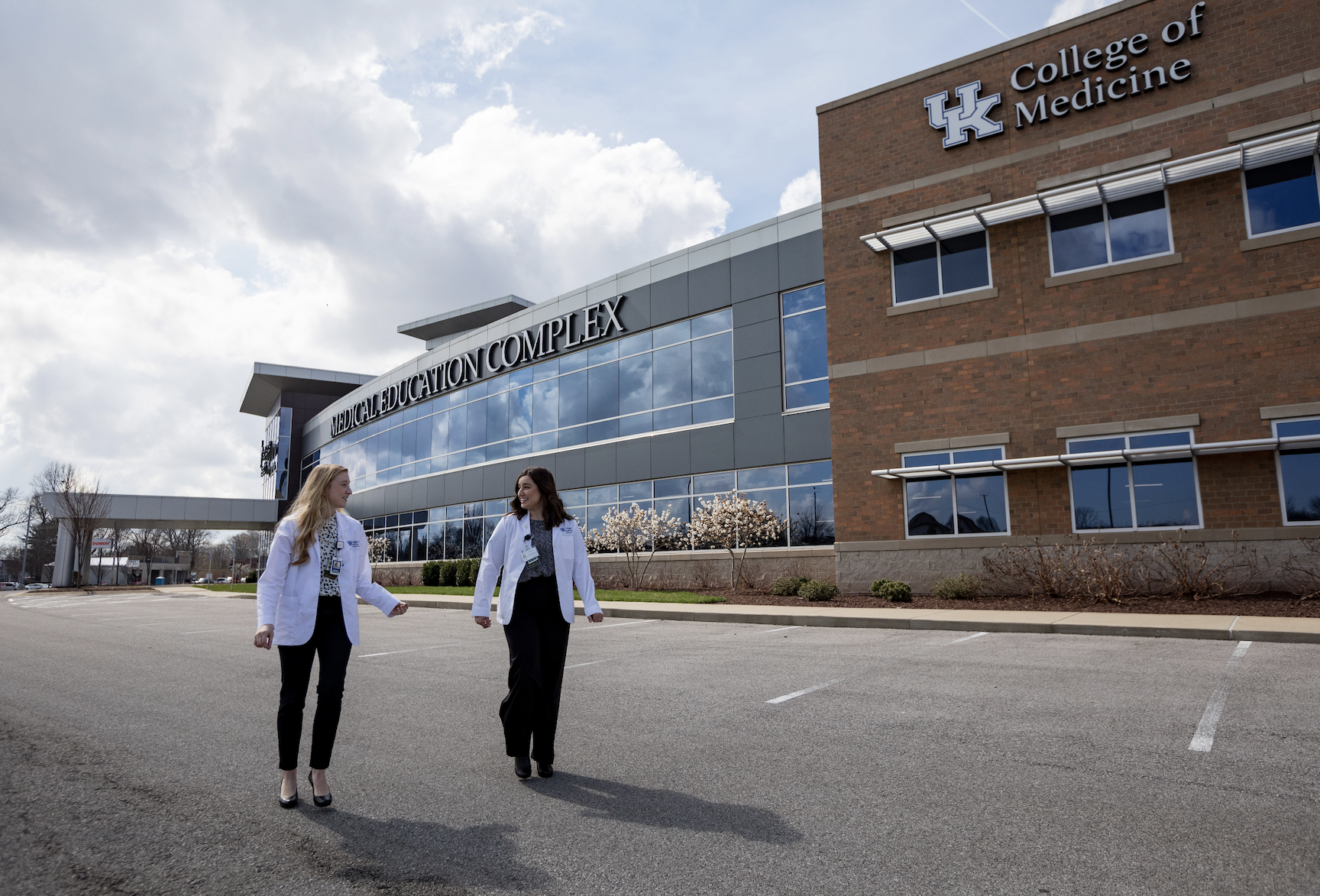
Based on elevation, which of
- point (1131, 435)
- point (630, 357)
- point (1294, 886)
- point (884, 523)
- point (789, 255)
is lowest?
point (1294, 886)

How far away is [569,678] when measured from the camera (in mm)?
8328

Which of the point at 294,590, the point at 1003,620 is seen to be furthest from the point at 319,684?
the point at 1003,620

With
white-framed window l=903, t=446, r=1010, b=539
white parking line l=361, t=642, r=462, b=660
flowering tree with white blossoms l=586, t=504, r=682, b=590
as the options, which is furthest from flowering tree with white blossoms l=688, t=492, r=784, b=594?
white parking line l=361, t=642, r=462, b=660

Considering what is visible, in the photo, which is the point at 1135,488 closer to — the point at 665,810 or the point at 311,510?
the point at 665,810

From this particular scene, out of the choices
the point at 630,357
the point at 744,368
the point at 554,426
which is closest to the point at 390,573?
the point at 554,426

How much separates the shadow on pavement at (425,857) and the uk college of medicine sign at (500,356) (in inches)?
934

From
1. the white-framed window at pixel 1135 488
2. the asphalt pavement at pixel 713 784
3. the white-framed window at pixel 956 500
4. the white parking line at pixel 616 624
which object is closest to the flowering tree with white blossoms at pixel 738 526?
the white-framed window at pixel 956 500

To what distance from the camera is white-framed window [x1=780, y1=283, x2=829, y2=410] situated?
21.5m

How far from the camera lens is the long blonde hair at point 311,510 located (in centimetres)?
450

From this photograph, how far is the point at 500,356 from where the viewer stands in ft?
106

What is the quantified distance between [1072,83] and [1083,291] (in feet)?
15.1

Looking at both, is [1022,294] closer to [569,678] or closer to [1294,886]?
[569,678]

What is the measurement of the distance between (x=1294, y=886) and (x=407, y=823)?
3742 mm

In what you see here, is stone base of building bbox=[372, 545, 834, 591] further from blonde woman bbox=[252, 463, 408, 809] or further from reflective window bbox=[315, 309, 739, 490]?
blonde woman bbox=[252, 463, 408, 809]
